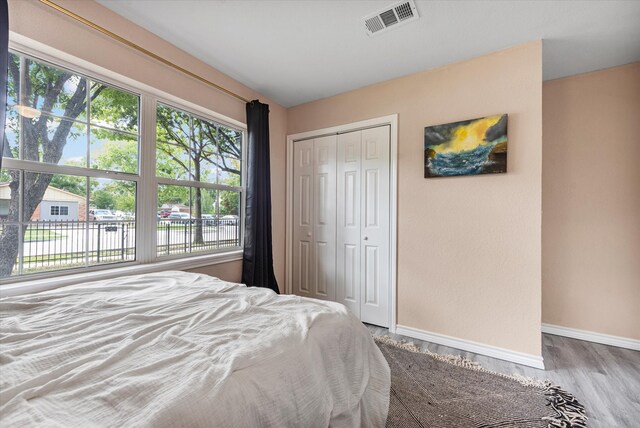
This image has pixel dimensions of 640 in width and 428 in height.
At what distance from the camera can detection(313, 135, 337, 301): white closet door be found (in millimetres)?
3057

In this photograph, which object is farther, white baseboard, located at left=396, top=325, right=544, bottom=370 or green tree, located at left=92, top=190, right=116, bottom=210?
white baseboard, located at left=396, top=325, right=544, bottom=370

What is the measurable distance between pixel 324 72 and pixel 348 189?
1163 mm

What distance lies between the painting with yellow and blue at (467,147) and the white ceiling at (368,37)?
0.59 m

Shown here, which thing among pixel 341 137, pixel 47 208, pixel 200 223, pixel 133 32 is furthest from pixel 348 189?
pixel 47 208

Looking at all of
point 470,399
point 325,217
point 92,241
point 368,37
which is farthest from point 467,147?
point 92,241

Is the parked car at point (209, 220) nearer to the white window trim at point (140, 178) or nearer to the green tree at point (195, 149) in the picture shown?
the green tree at point (195, 149)

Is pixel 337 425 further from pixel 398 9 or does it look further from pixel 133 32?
pixel 133 32

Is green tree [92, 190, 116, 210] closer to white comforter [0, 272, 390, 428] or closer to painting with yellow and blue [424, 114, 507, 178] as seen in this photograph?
white comforter [0, 272, 390, 428]

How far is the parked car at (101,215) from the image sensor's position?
187 centimetres

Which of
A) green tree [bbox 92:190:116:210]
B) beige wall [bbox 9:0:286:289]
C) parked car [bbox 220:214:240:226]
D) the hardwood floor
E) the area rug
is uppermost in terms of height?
beige wall [bbox 9:0:286:289]

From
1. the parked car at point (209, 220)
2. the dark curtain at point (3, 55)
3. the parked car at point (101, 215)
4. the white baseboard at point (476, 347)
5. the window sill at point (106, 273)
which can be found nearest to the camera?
the dark curtain at point (3, 55)

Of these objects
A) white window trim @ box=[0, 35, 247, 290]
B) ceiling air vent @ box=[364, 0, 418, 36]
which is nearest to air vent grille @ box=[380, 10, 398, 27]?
ceiling air vent @ box=[364, 0, 418, 36]

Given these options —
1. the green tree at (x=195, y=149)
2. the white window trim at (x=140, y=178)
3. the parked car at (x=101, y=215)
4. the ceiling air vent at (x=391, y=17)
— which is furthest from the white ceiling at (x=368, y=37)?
the parked car at (x=101, y=215)

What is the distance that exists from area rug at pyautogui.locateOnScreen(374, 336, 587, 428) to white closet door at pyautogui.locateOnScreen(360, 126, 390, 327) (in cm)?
74
